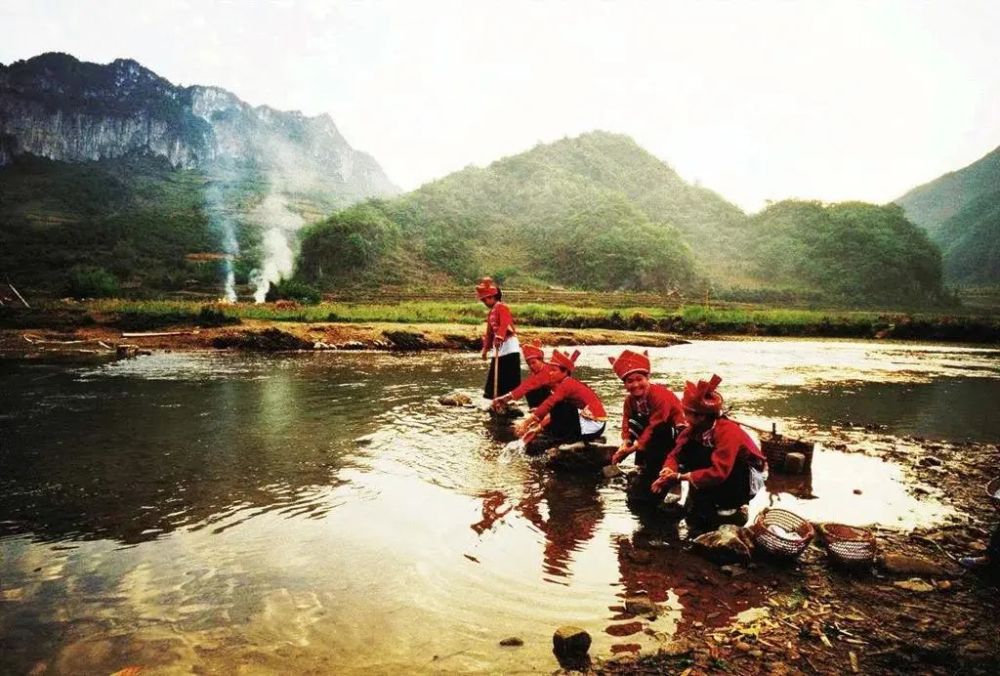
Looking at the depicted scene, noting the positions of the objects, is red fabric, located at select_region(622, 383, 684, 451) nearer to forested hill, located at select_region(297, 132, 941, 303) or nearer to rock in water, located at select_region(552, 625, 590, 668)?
rock in water, located at select_region(552, 625, 590, 668)

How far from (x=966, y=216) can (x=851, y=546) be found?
169983 millimetres

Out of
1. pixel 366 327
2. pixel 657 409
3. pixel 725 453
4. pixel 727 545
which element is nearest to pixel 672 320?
pixel 366 327

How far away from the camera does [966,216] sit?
132 m

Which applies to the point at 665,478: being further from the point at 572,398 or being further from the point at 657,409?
the point at 572,398

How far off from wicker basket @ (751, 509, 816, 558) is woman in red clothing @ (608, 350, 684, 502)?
1377 millimetres

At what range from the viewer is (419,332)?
25.3m

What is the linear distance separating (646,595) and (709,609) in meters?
0.49

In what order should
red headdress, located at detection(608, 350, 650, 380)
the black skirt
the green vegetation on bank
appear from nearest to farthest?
red headdress, located at detection(608, 350, 650, 380)
the black skirt
the green vegetation on bank

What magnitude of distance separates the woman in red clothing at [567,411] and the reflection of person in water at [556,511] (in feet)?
2.73

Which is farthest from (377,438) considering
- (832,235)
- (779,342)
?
(832,235)

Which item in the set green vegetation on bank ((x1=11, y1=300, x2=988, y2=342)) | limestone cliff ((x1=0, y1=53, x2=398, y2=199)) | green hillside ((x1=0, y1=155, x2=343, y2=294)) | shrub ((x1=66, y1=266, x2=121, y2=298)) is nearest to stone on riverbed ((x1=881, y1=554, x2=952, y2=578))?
green vegetation on bank ((x1=11, y1=300, x2=988, y2=342))

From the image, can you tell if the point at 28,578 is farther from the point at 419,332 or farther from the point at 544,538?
the point at 419,332

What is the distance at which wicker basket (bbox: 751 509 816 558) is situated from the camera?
483 centimetres

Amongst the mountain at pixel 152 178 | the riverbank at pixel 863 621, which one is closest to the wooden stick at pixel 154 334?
the riverbank at pixel 863 621
